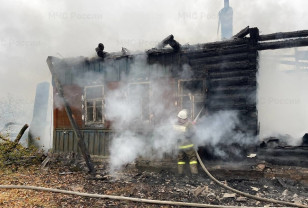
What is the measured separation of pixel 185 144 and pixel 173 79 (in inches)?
113

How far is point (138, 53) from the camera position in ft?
31.9

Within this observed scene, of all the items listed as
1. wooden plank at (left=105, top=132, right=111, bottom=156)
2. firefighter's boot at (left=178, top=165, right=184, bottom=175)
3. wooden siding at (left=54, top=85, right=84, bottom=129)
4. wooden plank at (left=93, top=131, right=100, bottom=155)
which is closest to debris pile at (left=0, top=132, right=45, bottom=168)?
wooden siding at (left=54, top=85, right=84, bottom=129)

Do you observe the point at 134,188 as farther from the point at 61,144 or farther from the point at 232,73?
the point at 61,144

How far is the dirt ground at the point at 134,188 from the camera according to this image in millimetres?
5344

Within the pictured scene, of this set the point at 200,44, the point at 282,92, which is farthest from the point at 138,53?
the point at 282,92

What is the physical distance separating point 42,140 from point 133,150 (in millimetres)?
9874

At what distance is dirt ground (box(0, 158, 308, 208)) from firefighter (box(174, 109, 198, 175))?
1.24 ft

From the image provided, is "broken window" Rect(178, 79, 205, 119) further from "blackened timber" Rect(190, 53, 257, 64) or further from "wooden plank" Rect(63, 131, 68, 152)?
"wooden plank" Rect(63, 131, 68, 152)

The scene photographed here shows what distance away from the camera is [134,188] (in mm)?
6301

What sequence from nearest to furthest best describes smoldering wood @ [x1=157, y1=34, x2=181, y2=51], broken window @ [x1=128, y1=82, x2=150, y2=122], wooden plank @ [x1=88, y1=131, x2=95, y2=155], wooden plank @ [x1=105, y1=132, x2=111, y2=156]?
smoldering wood @ [x1=157, y1=34, x2=181, y2=51] → broken window @ [x1=128, y1=82, x2=150, y2=122] → wooden plank @ [x1=105, y1=132, x2=111, y2=156] → wooden plank @ [x1=88, y1=131, x2=95, y2=155]

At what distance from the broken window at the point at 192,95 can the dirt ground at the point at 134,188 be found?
97.3 inches

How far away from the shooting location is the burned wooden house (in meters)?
7.98

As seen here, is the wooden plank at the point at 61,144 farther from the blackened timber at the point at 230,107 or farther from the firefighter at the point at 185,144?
the blackened timber at the point at 230,107

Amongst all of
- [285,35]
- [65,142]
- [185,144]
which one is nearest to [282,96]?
[285,35]
